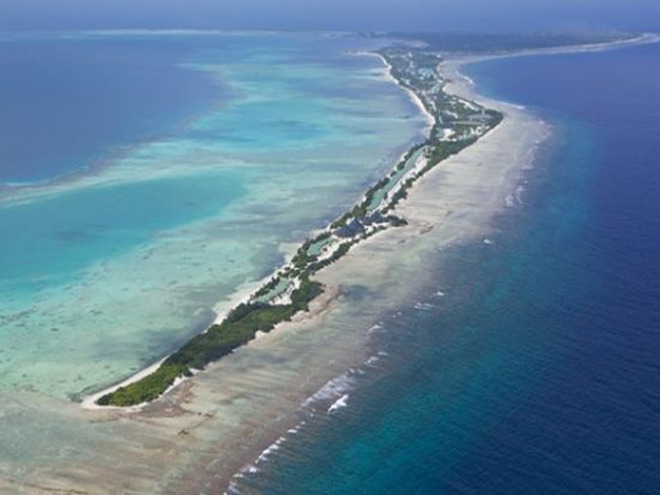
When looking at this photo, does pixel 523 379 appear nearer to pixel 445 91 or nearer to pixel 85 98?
pixel 445 91

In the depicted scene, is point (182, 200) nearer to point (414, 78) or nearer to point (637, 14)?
point (414, 78)

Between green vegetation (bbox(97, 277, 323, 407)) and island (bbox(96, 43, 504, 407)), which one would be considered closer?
green vegetation (bbox(97, 277, 323, 407))

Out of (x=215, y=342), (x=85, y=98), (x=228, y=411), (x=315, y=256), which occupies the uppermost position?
(x=85, y=98)

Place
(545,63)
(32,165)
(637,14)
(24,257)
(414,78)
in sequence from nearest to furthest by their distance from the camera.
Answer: (24,257)
(32,165)
(414,78)
(545,63)
(637,14)

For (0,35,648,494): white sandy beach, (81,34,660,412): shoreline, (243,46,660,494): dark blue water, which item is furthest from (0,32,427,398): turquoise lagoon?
(243,46,660,494): dark blue water

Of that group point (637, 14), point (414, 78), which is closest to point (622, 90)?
point (414, 78)

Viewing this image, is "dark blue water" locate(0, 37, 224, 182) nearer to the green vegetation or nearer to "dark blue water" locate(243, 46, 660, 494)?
the green vegetation

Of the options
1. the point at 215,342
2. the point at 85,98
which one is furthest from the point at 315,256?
the point at 85,98
